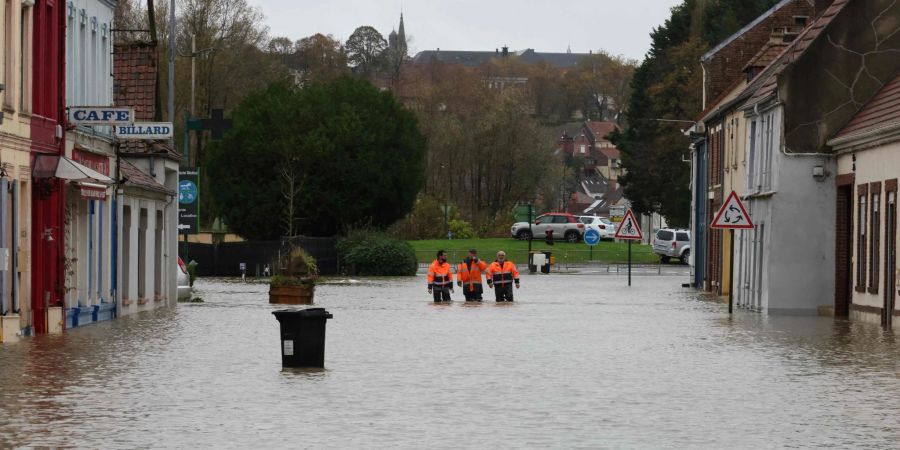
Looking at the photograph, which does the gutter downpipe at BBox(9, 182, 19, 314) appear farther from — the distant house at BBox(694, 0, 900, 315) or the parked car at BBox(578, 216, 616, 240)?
the parked car at BBox(578, 216, 616, 240)

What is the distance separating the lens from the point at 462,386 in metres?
19.0

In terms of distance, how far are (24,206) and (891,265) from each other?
1581cm

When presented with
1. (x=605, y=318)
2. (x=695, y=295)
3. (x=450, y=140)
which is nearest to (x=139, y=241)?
(x=605, y=318)

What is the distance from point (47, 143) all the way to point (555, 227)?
76503 millimetres

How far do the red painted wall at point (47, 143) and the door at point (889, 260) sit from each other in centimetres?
1490

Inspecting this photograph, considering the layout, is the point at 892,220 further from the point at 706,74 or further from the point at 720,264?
the point at 706,74

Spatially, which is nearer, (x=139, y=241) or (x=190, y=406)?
(x=190, y=406)

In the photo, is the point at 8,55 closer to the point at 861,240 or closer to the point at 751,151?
the point at 861,240

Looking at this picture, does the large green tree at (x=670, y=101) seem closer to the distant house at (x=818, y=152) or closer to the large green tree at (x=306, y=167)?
the large green tree at (x=306, y=167)

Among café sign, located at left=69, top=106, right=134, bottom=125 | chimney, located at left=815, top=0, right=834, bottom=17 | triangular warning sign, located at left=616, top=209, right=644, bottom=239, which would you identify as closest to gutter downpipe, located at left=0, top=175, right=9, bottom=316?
café sign, located at left=69, top=106, right=134, bottom=125

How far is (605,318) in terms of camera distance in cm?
3638

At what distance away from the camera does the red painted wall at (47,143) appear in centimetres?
2967

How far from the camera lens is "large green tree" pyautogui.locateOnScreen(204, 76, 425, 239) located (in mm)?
77125

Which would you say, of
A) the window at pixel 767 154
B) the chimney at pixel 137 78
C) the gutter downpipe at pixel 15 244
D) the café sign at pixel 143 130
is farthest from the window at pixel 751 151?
the gutter downpipe at pixel 15 244
